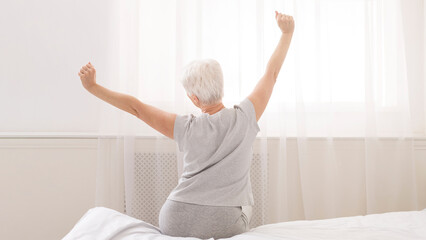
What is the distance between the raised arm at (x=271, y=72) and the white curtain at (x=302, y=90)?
882 mm

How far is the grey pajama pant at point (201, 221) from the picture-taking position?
1.40m

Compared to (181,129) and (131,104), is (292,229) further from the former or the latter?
(131,104)

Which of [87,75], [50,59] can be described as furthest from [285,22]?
[50,59]

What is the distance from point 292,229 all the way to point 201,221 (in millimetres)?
313

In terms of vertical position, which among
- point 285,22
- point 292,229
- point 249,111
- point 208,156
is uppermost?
point 285,22

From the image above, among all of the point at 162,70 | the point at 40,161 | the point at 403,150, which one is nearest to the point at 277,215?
the point at 403,150

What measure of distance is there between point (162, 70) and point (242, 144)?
1.24 m

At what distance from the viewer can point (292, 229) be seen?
4.64ft

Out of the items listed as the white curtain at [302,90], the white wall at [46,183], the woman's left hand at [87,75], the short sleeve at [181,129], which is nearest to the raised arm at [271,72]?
the short sleeve at [181,129]

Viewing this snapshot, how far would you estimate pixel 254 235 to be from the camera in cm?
130

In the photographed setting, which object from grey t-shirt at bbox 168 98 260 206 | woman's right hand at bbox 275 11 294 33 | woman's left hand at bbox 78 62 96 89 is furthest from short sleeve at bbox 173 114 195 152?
woman's right hand at bbox 275 11 294 33

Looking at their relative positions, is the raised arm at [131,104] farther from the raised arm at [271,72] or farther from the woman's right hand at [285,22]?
the woman's right hand at [285,22]

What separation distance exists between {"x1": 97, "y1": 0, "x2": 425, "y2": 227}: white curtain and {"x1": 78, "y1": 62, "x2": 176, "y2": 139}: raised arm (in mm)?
954

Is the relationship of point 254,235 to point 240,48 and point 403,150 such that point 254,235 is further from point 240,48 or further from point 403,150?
point 403,150
